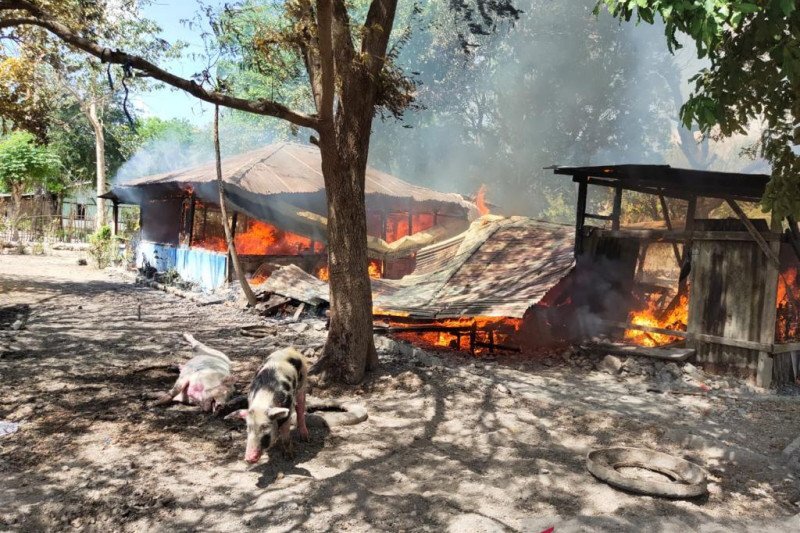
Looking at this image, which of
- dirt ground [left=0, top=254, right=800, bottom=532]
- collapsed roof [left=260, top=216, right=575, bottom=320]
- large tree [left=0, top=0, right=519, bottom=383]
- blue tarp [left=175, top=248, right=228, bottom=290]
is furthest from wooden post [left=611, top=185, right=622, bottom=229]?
blue tarp [left=175, top=248, right=228, bottom=290]

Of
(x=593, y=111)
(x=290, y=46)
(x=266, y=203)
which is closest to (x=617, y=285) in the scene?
(x=290, y=46)

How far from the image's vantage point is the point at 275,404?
5.62m

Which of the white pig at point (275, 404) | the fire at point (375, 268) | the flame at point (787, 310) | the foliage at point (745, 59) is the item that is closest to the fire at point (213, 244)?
the fire at point (375, 268)

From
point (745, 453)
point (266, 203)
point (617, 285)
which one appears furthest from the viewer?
point (266, 203)

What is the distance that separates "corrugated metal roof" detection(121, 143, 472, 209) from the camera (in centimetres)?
1745

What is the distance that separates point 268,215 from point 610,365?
11147mm

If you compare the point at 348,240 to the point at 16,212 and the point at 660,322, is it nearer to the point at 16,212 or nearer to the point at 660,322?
the point at 660,322

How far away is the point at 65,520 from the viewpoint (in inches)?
173

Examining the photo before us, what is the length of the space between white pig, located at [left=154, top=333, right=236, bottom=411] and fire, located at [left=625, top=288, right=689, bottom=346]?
8236 millimetres

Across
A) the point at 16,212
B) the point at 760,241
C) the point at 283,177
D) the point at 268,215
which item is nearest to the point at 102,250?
the point at 16,212

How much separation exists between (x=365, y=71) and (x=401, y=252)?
10.3 meters

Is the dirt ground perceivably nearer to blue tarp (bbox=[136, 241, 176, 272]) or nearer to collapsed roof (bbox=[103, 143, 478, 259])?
collapsed roof (bbox=[103, 143, 478, 259])

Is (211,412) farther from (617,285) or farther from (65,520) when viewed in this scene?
(617,285)

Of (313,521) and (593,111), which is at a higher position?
(593,111)
